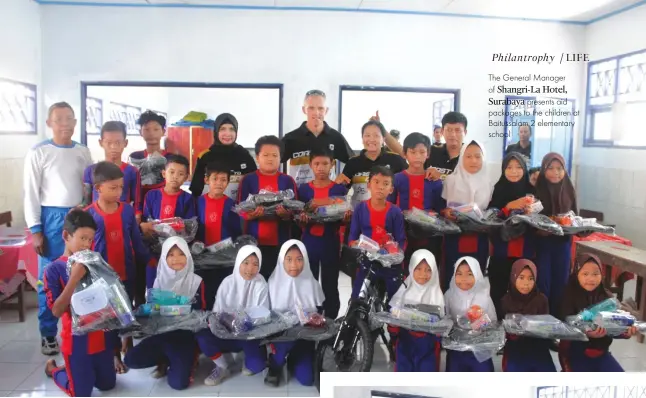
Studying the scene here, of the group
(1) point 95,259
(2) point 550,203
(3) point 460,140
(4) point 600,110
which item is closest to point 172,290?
(1) point 95,259

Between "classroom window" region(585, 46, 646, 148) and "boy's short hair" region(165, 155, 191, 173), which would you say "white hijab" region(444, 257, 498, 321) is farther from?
"boy's short hair" region(165, 155, 191, 173)

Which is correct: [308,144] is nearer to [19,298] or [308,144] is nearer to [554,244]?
[554,244]

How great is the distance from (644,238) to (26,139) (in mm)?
2307

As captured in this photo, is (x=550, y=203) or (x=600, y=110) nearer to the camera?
(x=600, y=110)

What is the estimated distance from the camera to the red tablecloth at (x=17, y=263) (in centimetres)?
240

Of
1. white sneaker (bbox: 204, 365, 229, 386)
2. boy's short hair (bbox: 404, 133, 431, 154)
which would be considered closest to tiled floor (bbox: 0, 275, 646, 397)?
white sneaker (bbox: 204, 365, 229, 386)

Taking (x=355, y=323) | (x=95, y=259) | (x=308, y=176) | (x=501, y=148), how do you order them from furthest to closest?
(x=308, y=176)
(x=501, y=148)
(x=355, y=323)
(x=95, y=259)

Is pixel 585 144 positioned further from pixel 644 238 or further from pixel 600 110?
pixel 644 238

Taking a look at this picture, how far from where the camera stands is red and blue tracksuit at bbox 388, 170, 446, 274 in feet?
7.22

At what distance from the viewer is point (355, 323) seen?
186cm

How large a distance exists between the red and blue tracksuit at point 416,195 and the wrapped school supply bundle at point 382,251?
0.30m

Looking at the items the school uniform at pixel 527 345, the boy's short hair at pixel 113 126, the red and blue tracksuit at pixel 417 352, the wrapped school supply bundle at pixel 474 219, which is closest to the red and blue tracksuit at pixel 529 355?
the school uniform at pixel 527 345

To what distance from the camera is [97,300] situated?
5.45 feet

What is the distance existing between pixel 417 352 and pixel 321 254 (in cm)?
56
